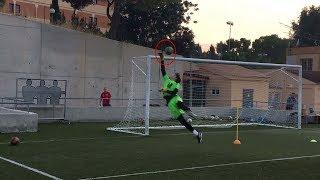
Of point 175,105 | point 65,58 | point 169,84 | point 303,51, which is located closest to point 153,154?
point 175,105

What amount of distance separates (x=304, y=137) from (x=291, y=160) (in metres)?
7.49

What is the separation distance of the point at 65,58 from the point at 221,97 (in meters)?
9.53

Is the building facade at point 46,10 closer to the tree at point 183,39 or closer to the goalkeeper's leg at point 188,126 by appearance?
the tree at point 183,39

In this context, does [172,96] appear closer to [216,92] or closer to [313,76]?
[216,92]

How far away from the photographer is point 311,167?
12.1 meters

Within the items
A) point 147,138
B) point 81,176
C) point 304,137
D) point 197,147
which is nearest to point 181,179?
point 81,176

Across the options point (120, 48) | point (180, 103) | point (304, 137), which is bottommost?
point (304, 137)

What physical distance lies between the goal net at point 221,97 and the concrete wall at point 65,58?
1664mm

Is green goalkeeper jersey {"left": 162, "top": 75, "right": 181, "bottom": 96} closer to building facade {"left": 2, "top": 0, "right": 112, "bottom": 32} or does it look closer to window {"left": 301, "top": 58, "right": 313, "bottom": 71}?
building facade {"left": 2, "top": 0, "right": 112, "bottom": 32}

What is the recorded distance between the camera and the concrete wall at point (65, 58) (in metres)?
28.4

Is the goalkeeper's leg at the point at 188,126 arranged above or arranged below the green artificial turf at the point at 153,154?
above

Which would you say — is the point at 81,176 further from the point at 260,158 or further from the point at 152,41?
the point at 152,41

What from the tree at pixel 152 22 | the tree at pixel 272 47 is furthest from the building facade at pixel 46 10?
the tree at pixel 272 47

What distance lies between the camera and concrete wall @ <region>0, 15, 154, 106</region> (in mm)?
28438
